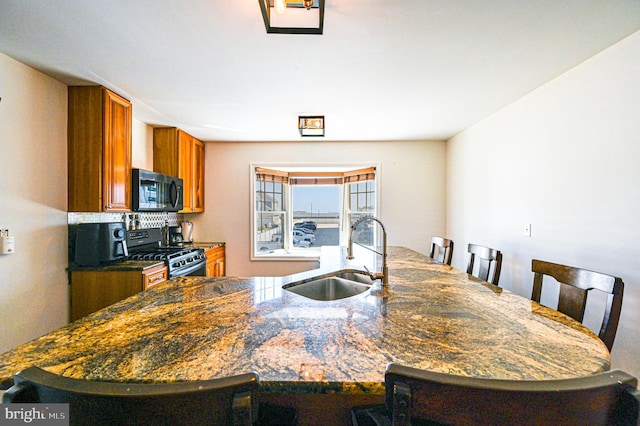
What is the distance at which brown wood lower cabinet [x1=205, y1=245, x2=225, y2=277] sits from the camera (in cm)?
366

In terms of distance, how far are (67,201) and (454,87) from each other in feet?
11.0

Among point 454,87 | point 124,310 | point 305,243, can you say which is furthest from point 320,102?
point 305,243

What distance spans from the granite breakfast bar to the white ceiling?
57.4 inches

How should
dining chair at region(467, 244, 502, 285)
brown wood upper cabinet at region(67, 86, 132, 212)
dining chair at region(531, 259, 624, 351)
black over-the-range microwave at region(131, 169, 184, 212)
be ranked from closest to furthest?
dining chair at region(531, 259, 624, 351), dining chair at region(467, 244, 502, 285), brown wood upper cabinet at region(67, 86, 132, 212), black over-the-range microwave at region(131, 169, 184, 212)

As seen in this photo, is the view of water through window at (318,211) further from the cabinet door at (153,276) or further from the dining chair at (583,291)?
the dining chair at (583,291)

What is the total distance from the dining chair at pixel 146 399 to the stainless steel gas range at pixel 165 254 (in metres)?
2.39

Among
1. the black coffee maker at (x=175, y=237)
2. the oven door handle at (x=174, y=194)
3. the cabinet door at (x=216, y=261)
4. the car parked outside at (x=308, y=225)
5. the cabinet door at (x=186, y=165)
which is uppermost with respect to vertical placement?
the cabinet door at (x=186, y=165)

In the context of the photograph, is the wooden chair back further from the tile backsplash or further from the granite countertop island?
the tile backsplash

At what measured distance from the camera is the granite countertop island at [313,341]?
754 mm

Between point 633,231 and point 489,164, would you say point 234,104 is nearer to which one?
point 489,164

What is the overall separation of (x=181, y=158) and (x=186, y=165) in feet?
0.44

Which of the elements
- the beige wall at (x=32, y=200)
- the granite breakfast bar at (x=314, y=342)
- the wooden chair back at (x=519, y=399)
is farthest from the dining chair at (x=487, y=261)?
the beige wall at (x=32, y=200)

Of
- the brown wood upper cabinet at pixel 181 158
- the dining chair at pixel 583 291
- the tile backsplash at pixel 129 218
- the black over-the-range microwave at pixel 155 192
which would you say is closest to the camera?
the dining chair at pixel 583 291

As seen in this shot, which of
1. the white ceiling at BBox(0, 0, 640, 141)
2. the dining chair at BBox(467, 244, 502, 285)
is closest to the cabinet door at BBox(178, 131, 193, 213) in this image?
the white ceiling at BBox(0, 0, 640, 141)
